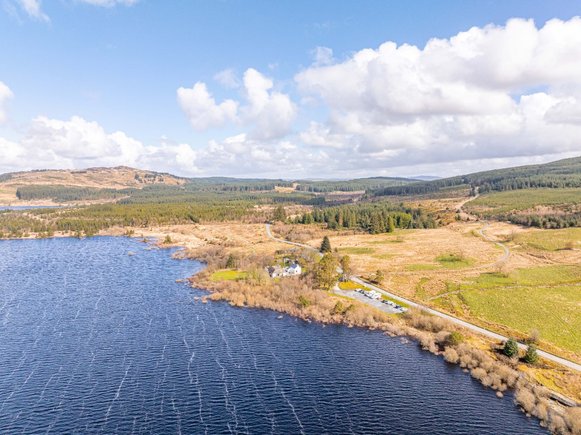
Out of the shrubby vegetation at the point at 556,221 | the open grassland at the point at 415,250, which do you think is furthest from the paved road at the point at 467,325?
Answer: the shrubby vegetation at the point at 556,221

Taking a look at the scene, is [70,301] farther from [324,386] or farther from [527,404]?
[527,404]

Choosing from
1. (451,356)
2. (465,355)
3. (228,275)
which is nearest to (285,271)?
(228,275)

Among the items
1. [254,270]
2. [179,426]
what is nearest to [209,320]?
[254,270]

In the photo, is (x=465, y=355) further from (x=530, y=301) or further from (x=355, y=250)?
(x=355, y=250)

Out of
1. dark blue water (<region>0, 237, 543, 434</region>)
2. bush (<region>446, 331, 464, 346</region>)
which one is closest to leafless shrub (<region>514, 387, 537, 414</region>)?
dark blue water (<region>0, 237, 543, 434</region>)

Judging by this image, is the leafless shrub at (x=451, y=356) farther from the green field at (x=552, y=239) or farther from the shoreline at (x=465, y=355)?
the green field at (x=552, y=239)

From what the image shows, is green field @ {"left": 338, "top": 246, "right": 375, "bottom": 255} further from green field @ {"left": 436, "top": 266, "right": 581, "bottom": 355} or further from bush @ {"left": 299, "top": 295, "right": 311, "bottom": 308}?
bush @ {"left": 299, "top": 295, "right": 311, "bottom": 308}
